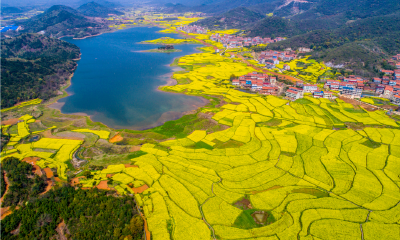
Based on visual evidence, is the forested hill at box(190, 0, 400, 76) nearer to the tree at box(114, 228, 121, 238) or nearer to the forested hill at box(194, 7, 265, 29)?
the forested hill at box(194, 7, 265, 29)

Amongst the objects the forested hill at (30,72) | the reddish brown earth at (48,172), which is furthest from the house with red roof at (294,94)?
the forested hill at (30,72)

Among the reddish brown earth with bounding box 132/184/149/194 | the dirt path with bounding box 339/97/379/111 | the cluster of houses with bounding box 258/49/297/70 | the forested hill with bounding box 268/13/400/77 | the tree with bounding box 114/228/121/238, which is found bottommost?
the tree with bounding box 114/228/121/238

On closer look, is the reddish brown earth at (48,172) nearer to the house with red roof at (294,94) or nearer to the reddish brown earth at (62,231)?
the reddish brown earth at (62,231)

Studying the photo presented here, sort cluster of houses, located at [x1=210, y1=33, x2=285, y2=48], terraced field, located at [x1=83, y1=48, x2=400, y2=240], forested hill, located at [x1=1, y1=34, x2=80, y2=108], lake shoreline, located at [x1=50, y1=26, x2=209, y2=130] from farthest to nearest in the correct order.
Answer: cluster of houses, located at [x1=210, y1=33, x2=285, y2=48], forested hill, located at [x1=1, y1=34, x2=80, y2=108], lake shoreline, located at [x1=50, y1=26, x2=209, y2=130], terraced field, located at [x1=83, y1=48, x2=400, y2=240]

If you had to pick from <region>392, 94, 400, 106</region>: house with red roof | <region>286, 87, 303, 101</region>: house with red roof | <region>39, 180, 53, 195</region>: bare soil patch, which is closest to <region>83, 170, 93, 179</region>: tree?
<region>39, 180, 53, 195</region>: bare soil patch

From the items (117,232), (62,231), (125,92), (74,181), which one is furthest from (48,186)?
(125,92)

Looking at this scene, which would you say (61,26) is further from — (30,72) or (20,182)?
(20,182)

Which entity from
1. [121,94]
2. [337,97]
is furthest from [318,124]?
[121,94]
